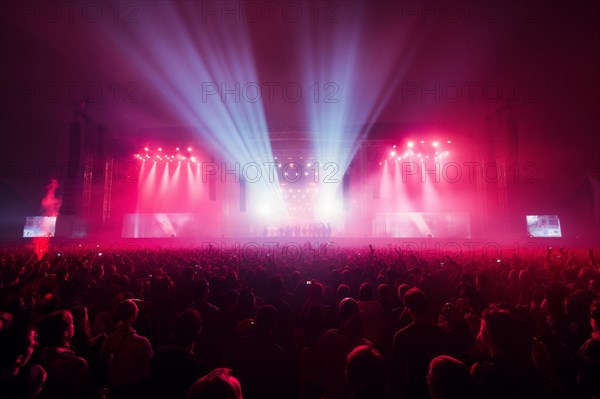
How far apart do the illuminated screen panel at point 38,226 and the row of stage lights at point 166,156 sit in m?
8.44

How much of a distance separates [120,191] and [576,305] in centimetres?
3083

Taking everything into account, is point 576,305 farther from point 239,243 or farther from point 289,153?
point 289,153

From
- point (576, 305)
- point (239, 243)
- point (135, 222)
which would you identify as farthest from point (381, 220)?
point (576, 305)

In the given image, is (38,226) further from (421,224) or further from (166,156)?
(421,224)

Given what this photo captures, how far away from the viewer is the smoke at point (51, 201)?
27.3m

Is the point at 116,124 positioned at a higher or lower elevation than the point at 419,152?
higher

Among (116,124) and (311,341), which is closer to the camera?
(311,341)

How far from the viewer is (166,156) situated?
1118 inches

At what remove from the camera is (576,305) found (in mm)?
3631

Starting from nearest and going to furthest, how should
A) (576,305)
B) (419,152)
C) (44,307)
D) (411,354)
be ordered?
(411,354) < (576,305) < (44,307) < (419,152)

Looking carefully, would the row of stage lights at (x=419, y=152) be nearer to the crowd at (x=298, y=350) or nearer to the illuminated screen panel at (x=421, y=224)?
the illuminated screen panel at (x=421, y=224)

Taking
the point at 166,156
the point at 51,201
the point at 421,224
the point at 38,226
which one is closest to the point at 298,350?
the point at 166,156

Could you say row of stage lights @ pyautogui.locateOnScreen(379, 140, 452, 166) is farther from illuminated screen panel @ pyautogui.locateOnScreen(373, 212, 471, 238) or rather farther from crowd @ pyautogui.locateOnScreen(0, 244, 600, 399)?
crowd @ pyautogui.locateOnScreen(0, 244, 600, 399)

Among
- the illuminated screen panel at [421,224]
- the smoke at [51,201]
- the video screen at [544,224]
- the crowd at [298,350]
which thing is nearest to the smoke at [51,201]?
the smoke at [51,201]
